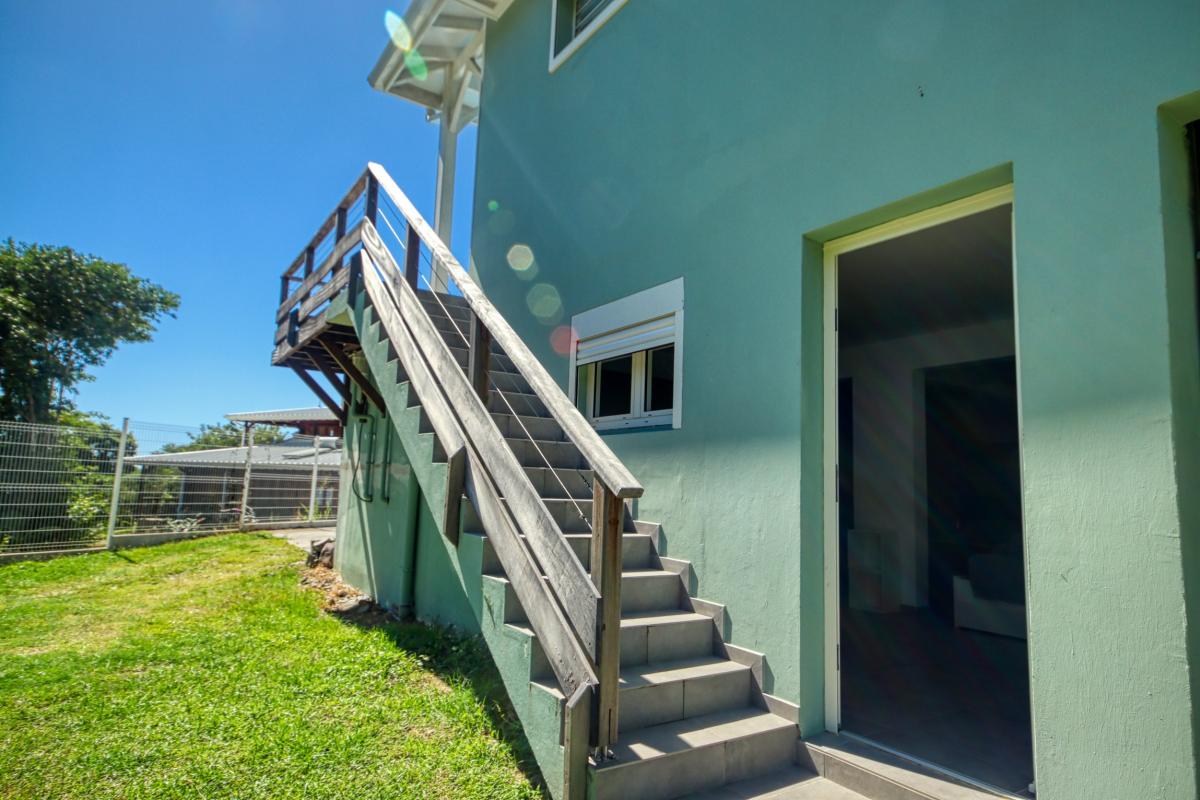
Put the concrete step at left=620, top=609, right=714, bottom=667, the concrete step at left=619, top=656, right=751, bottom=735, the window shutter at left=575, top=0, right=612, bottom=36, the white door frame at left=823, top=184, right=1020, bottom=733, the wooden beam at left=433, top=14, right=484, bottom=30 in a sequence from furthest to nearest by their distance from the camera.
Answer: the wooden beam at left=433, top=14, right=484, bottom=30
the window shutter at left=575, top=0, right=612, bottom=36
the concrete step at left=620, top=609, right=714, bottom=667
the white door frame at left=823, top=184, right=1020, bottom=733
the concrete step at left=619, top=656, right=751, bottom=735

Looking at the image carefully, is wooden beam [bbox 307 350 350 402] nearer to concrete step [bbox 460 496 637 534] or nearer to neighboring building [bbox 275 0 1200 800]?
neighboring building [bbox 275 0 1200 800]

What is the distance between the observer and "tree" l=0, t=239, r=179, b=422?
42.4 feet

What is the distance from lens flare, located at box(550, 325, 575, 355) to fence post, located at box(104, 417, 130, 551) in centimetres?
792

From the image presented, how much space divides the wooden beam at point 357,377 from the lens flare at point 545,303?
2028 mm

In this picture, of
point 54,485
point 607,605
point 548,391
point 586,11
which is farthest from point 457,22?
point 54,485

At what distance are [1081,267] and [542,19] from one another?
236 inches

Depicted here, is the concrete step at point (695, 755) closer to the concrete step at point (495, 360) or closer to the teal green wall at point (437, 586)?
the teal green wall at point (437, 586)

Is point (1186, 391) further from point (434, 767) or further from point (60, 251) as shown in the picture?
point (60, 251)

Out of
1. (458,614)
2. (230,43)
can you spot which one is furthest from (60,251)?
(458,614)

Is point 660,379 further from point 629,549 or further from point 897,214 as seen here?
point 897,214

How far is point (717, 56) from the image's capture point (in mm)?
4113

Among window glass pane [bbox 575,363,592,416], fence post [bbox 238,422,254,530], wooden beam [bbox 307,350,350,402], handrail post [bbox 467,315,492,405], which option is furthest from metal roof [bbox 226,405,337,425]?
handrail post [bbox 467,315,492,405]

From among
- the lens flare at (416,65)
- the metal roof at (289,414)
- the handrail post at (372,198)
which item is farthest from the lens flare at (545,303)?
the metal roof at (289,414)

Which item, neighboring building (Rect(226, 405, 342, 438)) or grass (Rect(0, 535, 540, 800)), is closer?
grass (Rect(0, 535, 540, 800))
